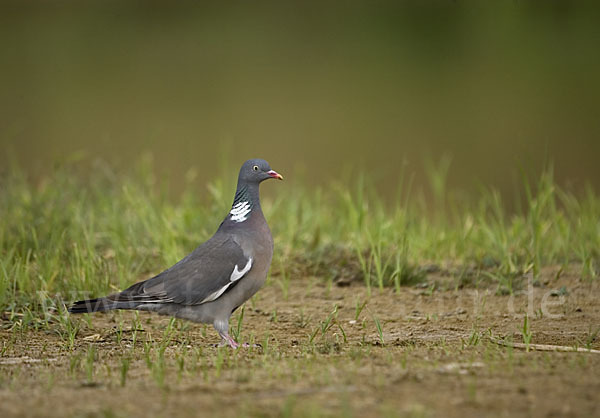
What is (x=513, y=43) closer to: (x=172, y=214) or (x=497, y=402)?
(x=172, y=214)

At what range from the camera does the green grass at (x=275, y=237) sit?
501cm

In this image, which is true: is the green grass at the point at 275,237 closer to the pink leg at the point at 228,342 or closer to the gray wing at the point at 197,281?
the gray wing at the point at 197,281

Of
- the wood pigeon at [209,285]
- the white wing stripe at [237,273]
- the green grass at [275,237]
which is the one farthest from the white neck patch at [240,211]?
the green grass at [275,237]

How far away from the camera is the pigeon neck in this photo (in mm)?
4504

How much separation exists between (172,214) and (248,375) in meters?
3.53

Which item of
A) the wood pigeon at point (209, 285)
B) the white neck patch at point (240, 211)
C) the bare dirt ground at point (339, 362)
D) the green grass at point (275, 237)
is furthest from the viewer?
the green grass at point (275, 237)

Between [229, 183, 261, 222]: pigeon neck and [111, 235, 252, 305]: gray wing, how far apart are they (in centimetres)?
27

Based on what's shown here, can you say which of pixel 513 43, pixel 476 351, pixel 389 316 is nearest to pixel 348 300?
pixel 389 316

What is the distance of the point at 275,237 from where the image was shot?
20.1ft

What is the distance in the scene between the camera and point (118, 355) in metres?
3.67

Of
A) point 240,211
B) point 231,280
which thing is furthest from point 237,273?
point 240,211

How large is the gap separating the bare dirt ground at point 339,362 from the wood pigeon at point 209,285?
171 millimetres

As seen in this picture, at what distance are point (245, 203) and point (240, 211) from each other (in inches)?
2.1

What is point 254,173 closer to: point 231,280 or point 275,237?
point 231,280
